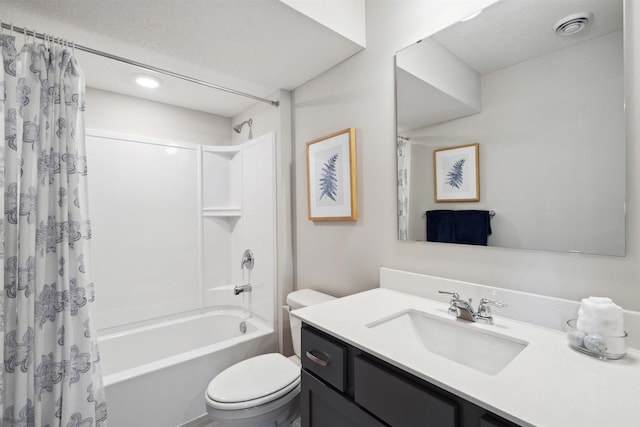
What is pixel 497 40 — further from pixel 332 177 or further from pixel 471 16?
pixel 332 177

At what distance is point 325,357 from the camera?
1022 mm

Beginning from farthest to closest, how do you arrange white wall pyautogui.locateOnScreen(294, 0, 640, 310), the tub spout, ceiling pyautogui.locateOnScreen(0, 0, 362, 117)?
the tub spout, ceiling pyautogui.locateOnScreen(0, 0, 362, 117), white wall pyautogui.locateOnScreen(294, 0, 640, 310)

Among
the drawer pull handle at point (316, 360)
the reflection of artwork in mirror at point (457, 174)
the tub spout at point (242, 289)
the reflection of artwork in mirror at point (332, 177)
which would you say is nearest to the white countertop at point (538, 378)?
the drawer pull handle at point (316, 360)

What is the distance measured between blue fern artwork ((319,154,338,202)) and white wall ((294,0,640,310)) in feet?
0.58

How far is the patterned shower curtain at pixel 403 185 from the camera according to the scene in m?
1.44

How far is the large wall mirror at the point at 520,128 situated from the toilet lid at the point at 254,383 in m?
0.98

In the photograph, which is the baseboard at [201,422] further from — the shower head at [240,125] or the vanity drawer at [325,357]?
the shower head at [240,125]

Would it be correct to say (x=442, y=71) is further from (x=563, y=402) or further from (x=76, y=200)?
(x=76, y=200)

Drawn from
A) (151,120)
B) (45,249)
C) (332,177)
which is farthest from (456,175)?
(151,120)

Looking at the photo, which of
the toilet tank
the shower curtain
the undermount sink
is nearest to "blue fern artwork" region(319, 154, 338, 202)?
the toilet tank

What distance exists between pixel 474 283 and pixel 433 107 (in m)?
0.80

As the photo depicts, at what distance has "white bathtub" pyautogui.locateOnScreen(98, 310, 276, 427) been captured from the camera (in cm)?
157

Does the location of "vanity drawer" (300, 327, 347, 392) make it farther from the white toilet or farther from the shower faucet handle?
the shower faucet handle

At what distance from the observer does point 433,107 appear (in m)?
1.34
